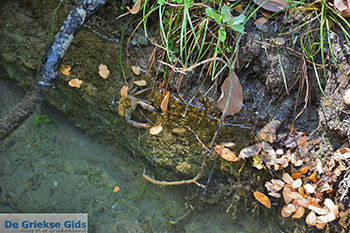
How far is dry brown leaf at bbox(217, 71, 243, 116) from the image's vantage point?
81.0 inches

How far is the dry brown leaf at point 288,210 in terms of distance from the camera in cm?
198

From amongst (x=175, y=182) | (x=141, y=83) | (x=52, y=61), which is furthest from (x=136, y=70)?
(x=175, y=182)

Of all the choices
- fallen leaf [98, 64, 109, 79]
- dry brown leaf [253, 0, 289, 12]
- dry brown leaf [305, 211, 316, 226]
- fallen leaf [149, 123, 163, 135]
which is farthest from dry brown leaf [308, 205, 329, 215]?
fallen leaf [98, 64, 109, 79]

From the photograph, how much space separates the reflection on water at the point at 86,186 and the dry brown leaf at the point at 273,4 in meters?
1.52

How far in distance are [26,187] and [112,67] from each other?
1.23 meters

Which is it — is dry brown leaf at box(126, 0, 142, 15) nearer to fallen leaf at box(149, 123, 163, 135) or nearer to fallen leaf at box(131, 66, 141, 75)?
fallen leaf at box(131, 66, 141, 75)

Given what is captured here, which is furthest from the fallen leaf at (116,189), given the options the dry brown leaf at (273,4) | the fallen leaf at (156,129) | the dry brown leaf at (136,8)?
the dry brown leaf at (273,4)

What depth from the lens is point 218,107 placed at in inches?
84.2

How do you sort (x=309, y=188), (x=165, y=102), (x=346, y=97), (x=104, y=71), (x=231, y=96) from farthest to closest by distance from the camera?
(x=104, y=71)
(x=165, y=102)
(x=231, y=96)
(x=309, y=188)
(x=346, y=97)

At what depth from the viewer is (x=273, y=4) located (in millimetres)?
1959

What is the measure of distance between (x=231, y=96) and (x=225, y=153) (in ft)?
1.42

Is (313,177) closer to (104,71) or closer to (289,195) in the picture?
(289,195)

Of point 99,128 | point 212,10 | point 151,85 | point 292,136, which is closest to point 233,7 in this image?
point 212,10

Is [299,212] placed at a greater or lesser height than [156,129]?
lesser
